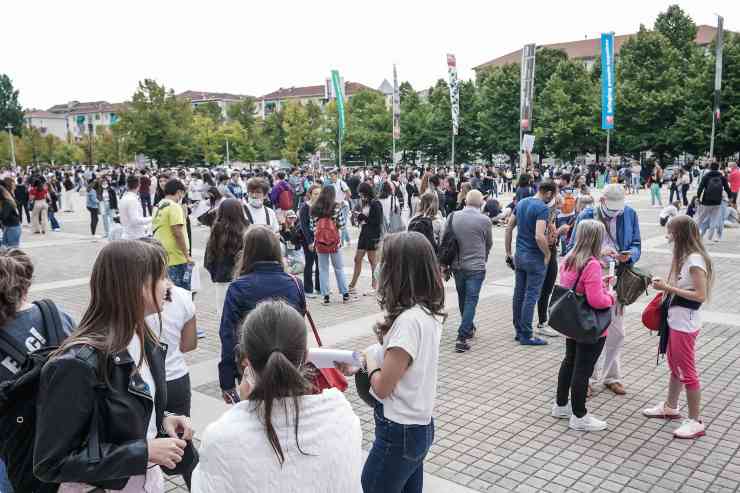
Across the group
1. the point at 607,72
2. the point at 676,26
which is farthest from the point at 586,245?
the point at 676,26

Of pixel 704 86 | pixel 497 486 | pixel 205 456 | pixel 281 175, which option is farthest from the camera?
pixel 704 86

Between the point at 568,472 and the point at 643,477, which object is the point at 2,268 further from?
the point at 643,477

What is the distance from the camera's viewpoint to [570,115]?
54656mm

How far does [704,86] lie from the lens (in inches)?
1730

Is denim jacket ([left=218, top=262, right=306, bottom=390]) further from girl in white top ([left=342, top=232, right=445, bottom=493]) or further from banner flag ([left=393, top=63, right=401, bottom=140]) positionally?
banner flag ([left=393, top=63, right=401, bottom=140])

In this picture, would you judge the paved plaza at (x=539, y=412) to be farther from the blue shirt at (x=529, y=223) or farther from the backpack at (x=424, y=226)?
the backpack at (x=424, y=226)

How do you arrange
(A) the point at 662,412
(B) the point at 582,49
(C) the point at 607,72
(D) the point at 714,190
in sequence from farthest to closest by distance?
(B) the point at 582,49
(C) the point at 607,72
(D) the point at 714,190
(A) the point at 662,412

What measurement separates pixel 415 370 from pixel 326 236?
6.87m

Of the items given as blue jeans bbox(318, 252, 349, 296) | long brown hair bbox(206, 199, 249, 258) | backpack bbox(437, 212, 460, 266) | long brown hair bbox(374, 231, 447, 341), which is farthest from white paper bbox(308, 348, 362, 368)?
blue jeans bbox(318, 252, 349, 296)

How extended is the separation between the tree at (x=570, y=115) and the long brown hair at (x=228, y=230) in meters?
50.9

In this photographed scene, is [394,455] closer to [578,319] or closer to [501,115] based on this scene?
[578,319]

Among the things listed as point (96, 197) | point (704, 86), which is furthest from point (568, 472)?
point (704, 86)

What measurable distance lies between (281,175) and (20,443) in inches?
621

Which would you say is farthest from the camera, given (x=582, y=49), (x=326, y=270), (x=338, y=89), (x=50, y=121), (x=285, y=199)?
(x=50, y=121)
